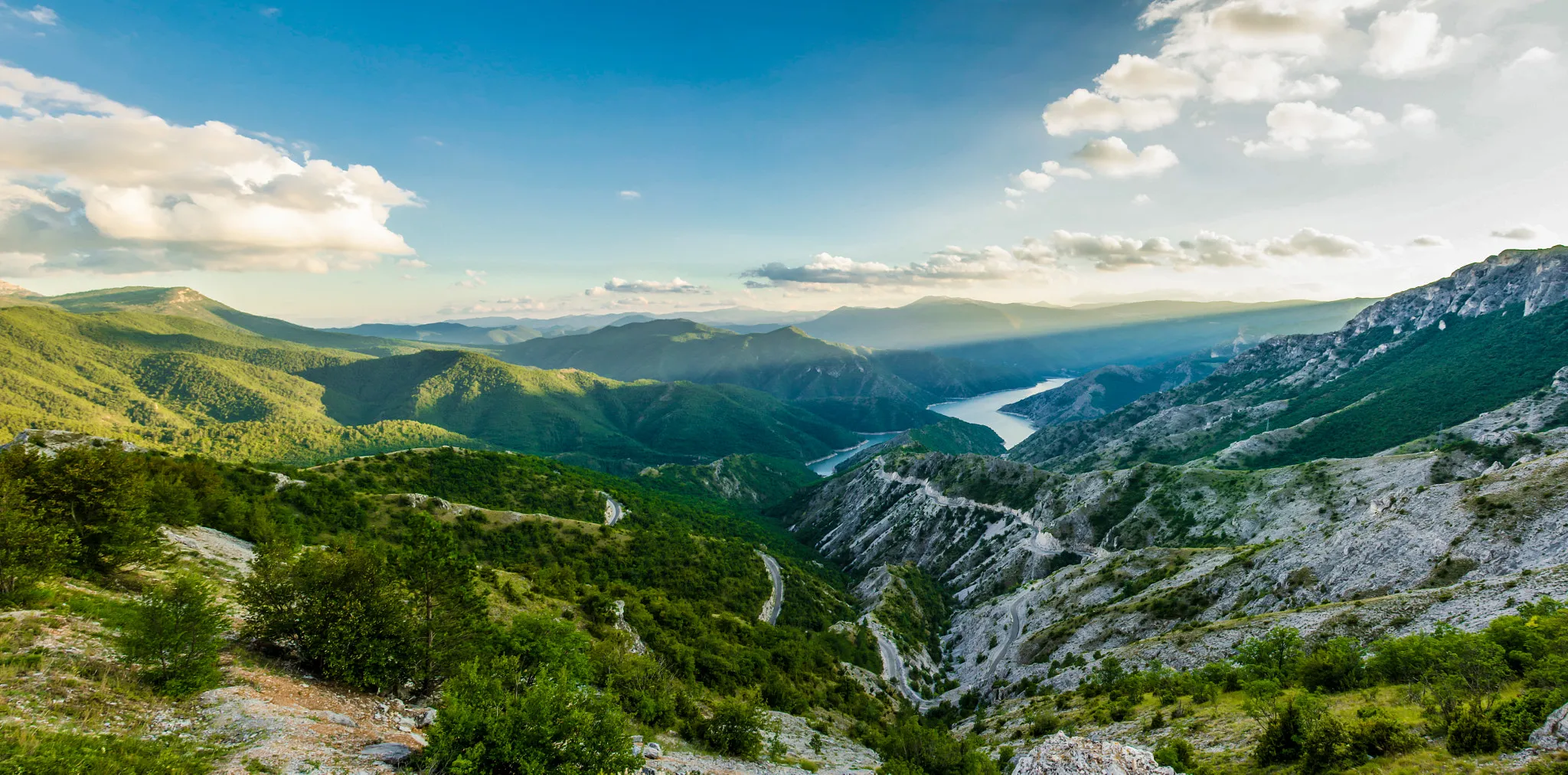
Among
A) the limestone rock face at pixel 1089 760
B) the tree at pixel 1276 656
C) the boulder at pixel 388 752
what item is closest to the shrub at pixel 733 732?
the limestone rock face at pixel 1089 760

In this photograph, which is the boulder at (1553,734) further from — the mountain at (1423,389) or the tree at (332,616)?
the mountain at (1423,389)

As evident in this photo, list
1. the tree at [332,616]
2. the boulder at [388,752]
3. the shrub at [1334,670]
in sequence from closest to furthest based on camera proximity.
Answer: the boulder at [388,752], the tree at [332,616], the shrub at [1334,670]

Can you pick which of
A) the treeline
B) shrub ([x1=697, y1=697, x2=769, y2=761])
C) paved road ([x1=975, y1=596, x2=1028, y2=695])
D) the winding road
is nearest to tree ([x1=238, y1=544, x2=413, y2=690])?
shrub ([x1=697, y1=697, x2=769, y2=761])

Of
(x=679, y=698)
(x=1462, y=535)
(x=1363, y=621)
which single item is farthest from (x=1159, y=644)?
(x=679, y=698)

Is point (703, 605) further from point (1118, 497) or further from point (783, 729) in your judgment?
point (1118, 497)

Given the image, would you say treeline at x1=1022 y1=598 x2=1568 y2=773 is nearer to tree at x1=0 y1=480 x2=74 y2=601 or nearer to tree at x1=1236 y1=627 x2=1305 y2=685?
tree at x1=1236 y1=627 x2=1305 y2=685
